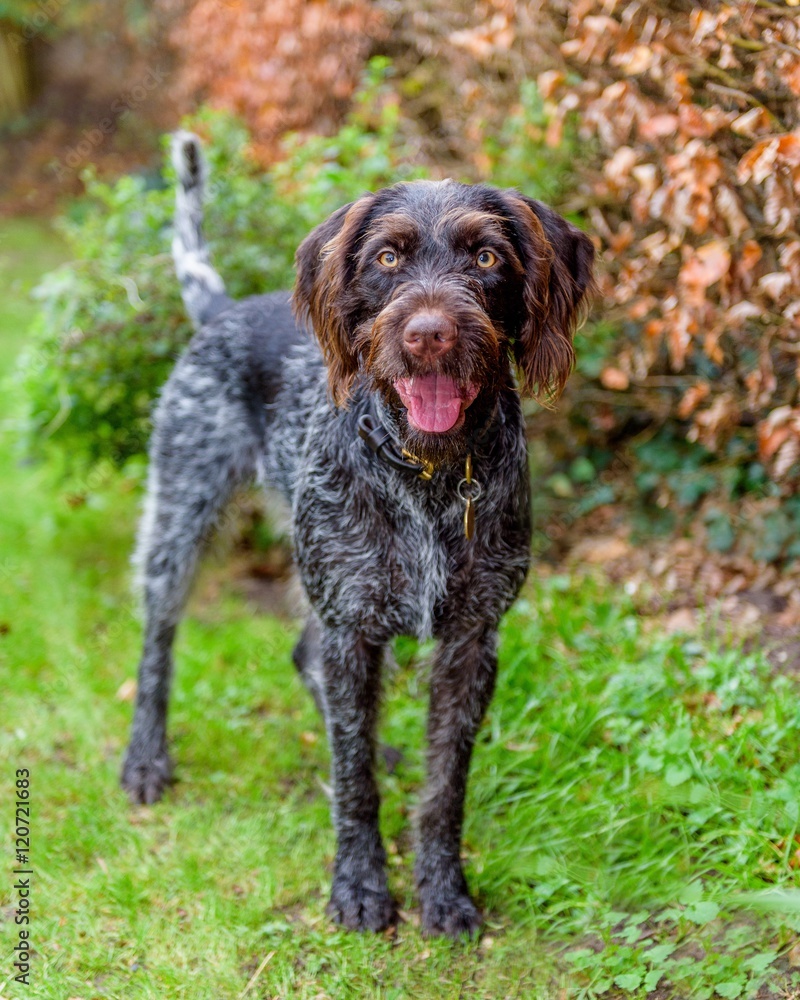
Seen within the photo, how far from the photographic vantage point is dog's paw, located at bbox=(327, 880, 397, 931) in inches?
115

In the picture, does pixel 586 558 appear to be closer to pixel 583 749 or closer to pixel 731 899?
pixel 583 749

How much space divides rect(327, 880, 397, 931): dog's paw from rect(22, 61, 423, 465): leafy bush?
2.64 m

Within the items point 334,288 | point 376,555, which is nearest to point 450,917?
point 376,555

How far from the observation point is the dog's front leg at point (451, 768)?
2918mm

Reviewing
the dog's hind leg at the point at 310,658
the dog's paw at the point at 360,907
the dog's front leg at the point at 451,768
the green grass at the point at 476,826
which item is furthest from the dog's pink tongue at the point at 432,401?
the dog's paw at the point at 360,907

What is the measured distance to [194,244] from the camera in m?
4.02

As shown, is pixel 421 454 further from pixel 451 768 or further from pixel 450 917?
pixel 450 917

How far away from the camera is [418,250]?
252cm

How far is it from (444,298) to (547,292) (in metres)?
0.40

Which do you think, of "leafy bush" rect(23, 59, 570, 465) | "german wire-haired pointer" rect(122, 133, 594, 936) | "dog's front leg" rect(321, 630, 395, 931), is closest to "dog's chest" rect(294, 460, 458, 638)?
"german wire-haired pointer" rect(122, 133, 594, 936)

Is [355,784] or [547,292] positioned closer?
[547,292]

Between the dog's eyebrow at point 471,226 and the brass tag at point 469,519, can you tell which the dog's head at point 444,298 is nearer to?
the dog's eyebrow at point 471,226

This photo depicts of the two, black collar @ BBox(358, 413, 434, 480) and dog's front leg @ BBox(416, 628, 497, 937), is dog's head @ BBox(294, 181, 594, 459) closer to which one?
black collar @ BBox(358, 413, 434, 480)

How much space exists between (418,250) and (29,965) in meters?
2.23
